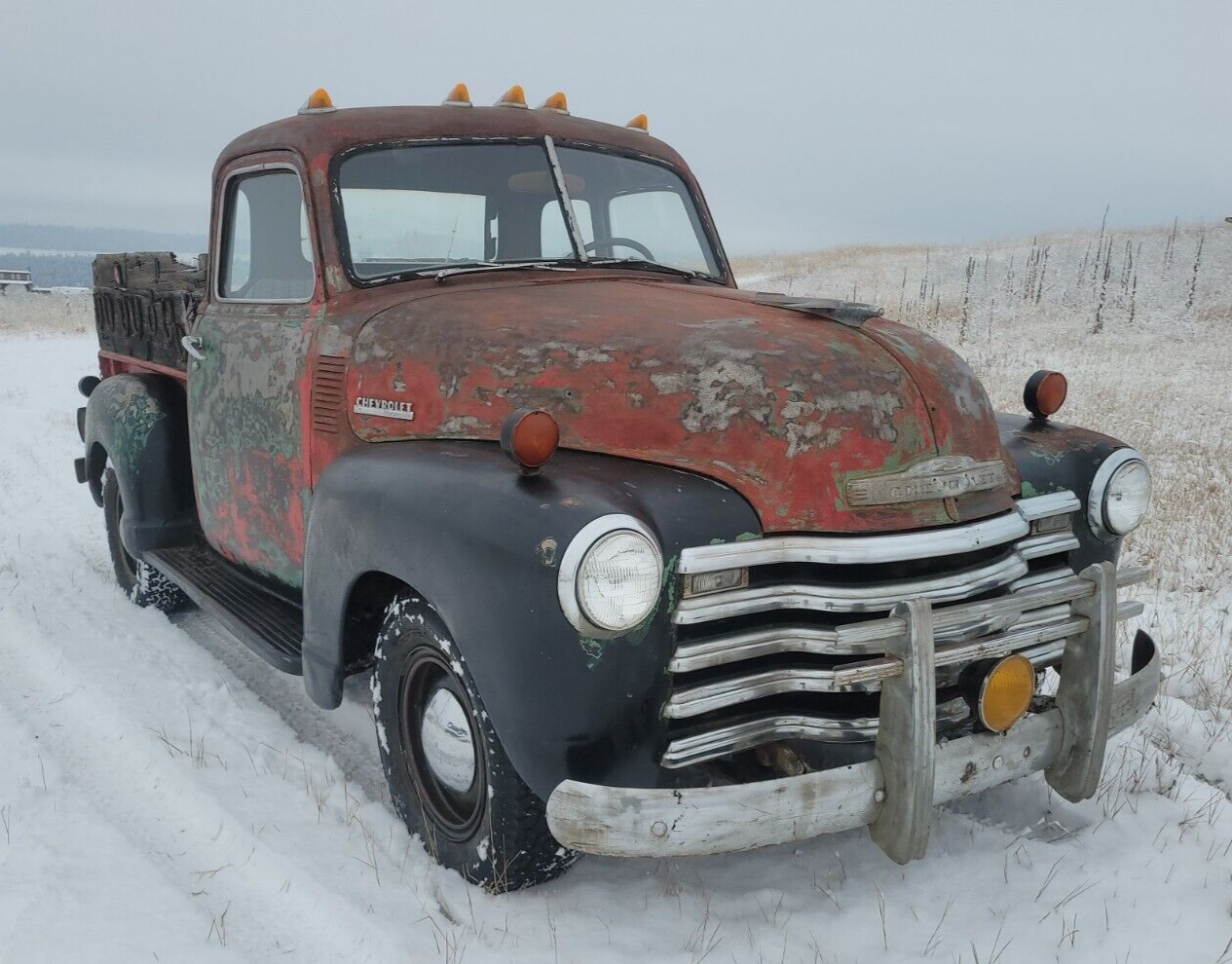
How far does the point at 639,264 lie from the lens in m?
3.78

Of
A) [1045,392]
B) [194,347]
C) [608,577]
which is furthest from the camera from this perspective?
[194,347]

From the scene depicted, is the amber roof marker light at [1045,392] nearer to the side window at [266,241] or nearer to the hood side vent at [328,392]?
the hood side vent at [328,392]

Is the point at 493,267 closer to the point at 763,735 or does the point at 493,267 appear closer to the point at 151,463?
the point at 763,735

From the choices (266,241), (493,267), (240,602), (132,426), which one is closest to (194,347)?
(266,241)

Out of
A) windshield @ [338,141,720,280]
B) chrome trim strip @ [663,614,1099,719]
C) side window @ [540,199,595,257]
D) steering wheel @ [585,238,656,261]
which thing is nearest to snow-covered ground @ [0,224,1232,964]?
chrome trim strip @ [663,614,1099,719]

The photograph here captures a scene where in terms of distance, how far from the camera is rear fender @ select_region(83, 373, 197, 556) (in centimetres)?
450

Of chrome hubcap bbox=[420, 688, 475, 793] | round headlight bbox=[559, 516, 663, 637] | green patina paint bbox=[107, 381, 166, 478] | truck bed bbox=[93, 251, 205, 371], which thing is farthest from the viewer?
truck bed bbox=[93, 251, 205, 371]

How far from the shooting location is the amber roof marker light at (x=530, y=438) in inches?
91.6

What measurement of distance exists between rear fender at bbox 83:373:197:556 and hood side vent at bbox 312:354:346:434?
62.1 inches

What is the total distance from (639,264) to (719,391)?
4.54ft

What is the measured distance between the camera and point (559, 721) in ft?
7.31

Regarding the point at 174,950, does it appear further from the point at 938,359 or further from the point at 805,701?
the point at 938,359

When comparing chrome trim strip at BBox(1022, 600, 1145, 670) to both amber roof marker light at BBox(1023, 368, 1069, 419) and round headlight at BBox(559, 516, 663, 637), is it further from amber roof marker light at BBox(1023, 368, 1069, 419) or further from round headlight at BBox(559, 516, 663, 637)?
round headlight at BBox(559, 516, 663, 637)

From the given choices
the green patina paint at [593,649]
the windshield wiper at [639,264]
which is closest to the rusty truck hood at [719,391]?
the green patina paint at [593,649]
